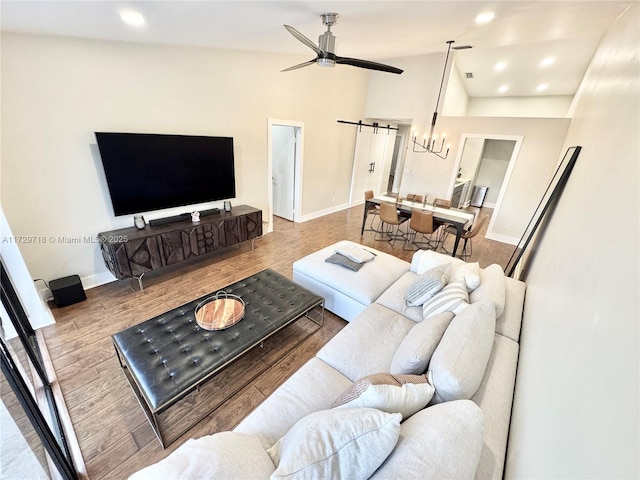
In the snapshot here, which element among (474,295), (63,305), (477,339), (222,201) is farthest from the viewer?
(222,201)

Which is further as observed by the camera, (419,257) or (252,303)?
(419,257)

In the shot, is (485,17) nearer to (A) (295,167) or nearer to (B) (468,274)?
(B) (468,274)

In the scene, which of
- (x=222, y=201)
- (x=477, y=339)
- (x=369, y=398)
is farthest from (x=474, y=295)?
(x=222, y=201)

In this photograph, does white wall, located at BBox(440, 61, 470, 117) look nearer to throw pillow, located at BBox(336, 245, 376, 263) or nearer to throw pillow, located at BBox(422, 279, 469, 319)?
throw pillow, located at BBox(336, 245, 376, 263)

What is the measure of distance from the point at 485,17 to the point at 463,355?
3.08 meters

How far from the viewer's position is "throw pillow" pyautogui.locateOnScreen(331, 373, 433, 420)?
1039 mm

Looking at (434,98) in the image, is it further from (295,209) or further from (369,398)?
(369,398)

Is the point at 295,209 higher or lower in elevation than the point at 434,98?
lower

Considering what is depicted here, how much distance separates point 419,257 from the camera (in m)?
2.72

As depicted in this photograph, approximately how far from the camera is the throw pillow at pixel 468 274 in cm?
206

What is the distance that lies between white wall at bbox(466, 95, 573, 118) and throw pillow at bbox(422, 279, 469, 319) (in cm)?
683

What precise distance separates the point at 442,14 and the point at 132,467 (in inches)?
160

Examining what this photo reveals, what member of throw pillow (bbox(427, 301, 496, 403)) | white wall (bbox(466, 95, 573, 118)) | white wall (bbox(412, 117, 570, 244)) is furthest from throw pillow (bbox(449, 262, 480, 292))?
white wall (bbox(466, 95, 573, 118))

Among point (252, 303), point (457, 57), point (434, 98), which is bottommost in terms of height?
point (252, 303)
